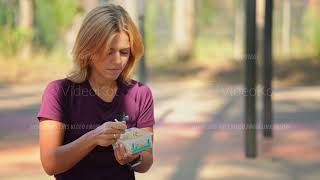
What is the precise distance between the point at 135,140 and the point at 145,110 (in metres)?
0.23

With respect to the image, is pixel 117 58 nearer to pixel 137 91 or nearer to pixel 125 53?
pixel 125 53

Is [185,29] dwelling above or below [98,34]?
below

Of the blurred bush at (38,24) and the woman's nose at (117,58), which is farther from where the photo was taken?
the blurred bush at (38,24)

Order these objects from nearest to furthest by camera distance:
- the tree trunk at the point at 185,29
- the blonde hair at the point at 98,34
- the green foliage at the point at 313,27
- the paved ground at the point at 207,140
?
1. the blonde hair at the point at 98,34
2. the paved ground at the point at 207,140
3. the green foliage at the point at 313,27
4. the tree trunk at the point at 185,29

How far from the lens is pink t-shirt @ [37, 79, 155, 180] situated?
2.08 meters

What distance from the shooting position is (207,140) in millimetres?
8227

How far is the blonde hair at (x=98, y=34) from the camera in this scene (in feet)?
6.70

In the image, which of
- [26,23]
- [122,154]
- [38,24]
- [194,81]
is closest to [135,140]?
[122,154]

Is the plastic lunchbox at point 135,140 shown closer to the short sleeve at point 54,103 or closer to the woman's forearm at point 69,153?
the woman's forearm at point 69,153

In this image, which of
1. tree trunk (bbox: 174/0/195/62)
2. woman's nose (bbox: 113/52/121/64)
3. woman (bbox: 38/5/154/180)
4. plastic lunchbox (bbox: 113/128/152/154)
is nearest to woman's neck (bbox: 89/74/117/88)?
woman (bbox: 38/5/154/180)

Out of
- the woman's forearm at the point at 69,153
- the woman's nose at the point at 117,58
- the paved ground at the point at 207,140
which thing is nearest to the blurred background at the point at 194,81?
the paved ground at the point at 207,140

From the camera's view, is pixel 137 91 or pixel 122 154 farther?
pixel 137 91

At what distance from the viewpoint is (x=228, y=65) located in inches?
796

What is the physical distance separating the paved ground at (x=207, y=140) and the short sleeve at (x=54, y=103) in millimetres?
4037
